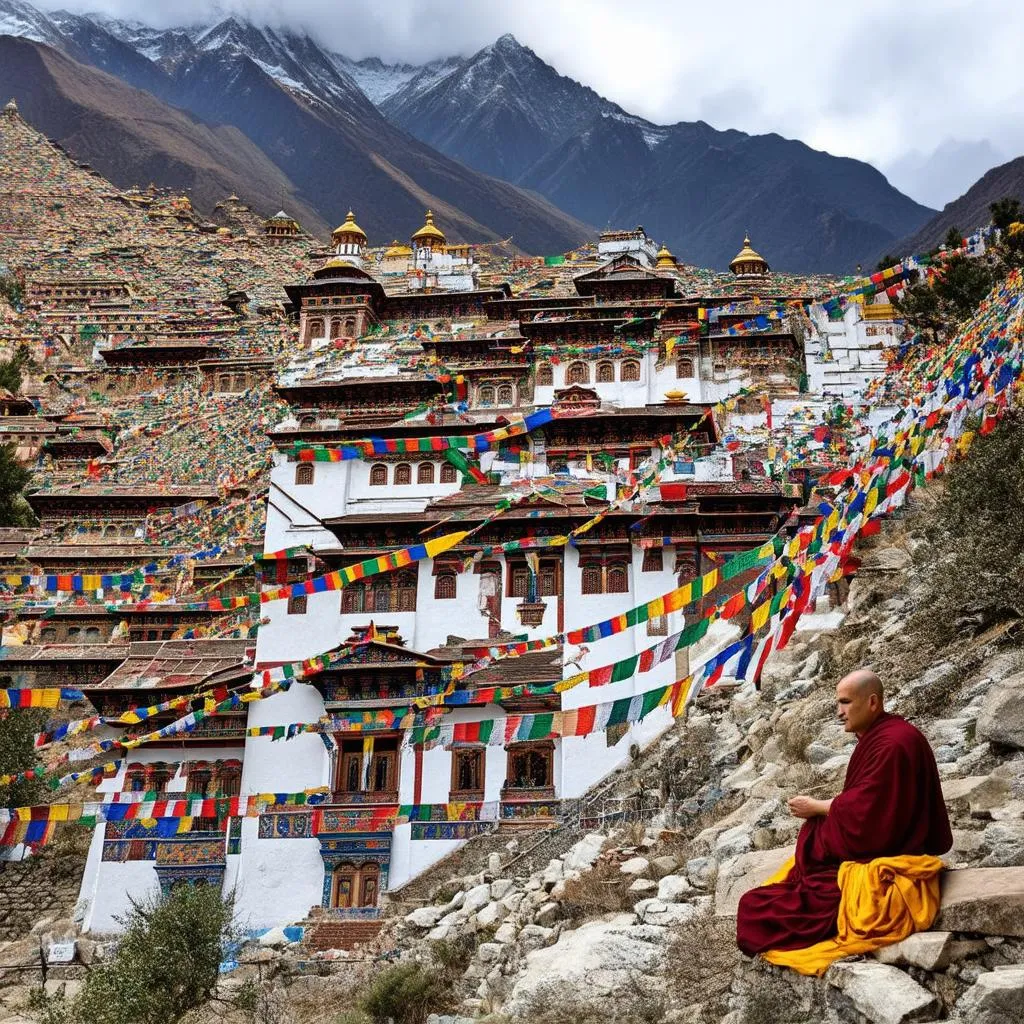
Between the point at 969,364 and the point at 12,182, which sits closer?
the point at 969,364

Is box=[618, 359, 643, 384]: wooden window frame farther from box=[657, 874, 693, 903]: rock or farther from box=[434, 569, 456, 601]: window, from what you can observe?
box=[657, 874, 693, 903]: rock

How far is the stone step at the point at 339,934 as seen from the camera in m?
15.7

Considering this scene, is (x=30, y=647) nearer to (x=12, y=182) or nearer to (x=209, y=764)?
(x=209, y=764)

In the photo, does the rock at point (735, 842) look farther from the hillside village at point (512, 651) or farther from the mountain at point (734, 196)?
the mountain at point (734, 196)

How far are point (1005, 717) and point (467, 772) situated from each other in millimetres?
13960

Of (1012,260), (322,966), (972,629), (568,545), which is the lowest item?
(322,966)

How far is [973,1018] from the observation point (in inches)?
185

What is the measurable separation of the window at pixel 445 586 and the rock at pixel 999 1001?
1784 centimetres

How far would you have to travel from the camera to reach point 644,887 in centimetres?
896

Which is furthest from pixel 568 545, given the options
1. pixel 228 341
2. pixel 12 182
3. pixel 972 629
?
pixel 12 182

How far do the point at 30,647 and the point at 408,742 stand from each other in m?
16.5

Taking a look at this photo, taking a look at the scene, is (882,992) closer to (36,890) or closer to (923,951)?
(923,951)

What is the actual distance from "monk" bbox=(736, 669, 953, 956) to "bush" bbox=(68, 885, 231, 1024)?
7345 millimetres

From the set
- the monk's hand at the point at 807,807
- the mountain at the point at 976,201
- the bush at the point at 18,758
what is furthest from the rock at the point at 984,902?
the mountain at the point at 976,201
